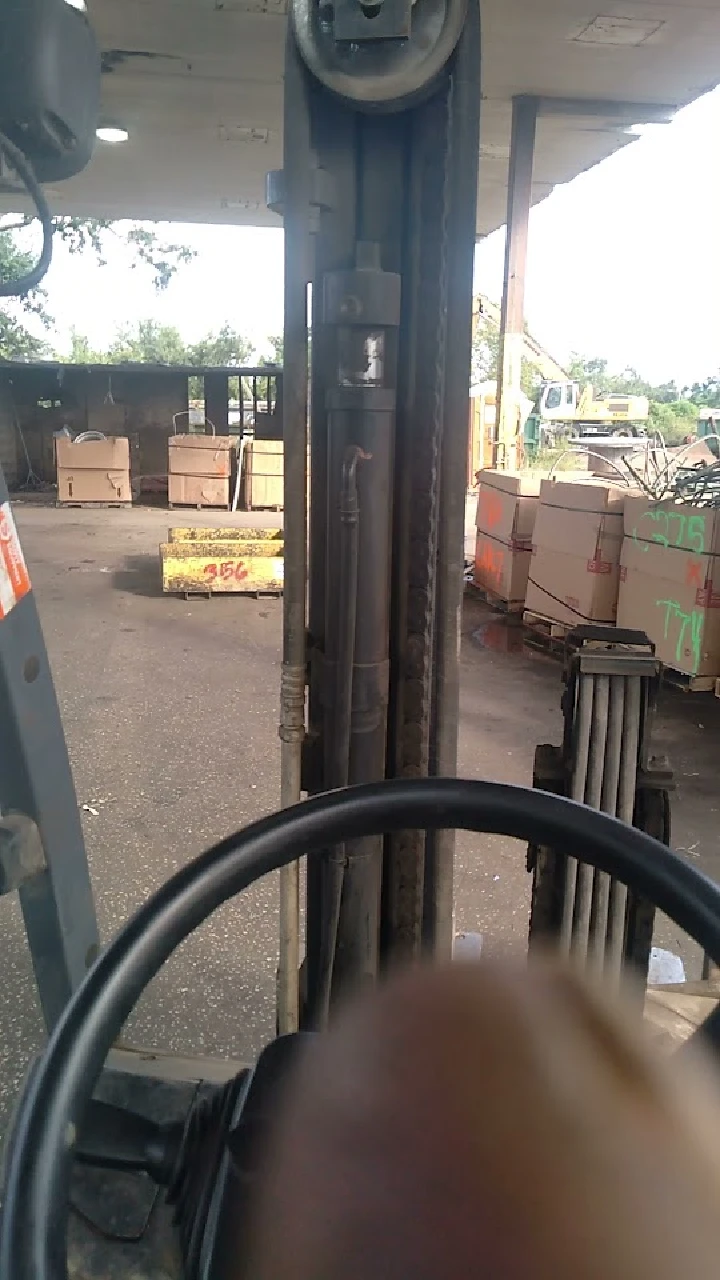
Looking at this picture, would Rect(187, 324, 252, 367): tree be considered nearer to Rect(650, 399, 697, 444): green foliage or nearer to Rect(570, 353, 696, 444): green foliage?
Rect(570, 353, 696, 444): green foliage

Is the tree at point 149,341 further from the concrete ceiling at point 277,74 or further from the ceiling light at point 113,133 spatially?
the ceiling light at point 113,133

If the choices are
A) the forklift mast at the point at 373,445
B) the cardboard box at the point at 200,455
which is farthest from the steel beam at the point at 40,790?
the cardboard box at the point at 200,455

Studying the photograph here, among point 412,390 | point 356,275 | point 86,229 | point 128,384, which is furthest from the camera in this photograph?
point 86,229

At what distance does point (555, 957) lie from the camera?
751 millimetres

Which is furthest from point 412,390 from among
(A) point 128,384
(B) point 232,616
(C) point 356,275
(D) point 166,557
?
(A) point 128,384

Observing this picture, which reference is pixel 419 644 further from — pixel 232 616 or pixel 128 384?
pixel 128 384

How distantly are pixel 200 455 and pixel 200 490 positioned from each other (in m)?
0.54

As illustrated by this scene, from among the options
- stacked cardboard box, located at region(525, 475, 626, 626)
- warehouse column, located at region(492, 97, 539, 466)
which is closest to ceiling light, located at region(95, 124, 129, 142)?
warehouse column, located at region(492, 97, 539, 466)

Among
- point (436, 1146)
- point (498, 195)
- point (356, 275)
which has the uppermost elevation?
point (498, 195)

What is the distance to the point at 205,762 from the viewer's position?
444cm

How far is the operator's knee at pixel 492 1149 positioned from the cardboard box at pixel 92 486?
48.1 feet

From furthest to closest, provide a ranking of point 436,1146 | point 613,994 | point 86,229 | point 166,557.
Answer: point 86,229 < point 166,557 < point 613,994 < point 436,1146

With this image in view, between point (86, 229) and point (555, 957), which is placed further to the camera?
point (86, 229)

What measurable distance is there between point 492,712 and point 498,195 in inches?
367
